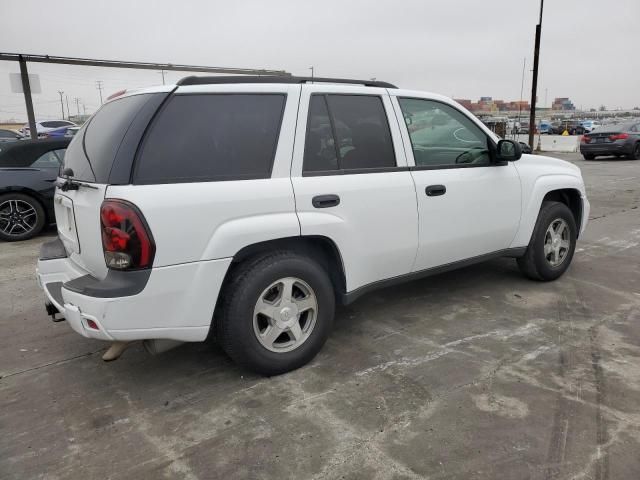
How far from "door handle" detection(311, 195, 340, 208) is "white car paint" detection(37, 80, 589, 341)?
3 cm

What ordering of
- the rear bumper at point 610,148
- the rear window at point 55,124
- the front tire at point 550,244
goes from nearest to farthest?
the front tire at point 550,244, the rear bumper at point 610,148, the rear window at point 55,124

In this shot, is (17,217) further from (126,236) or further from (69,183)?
(126,236)

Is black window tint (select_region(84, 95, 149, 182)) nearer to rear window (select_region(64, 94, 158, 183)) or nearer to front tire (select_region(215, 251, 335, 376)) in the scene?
rear window (select_region(64, 94, 158, 183))

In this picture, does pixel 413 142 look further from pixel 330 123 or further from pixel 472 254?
pixel 472 254

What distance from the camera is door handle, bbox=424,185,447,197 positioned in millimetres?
3670

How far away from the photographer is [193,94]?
2.85 meters

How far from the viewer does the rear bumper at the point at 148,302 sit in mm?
2572

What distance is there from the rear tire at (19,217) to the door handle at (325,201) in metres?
5.80

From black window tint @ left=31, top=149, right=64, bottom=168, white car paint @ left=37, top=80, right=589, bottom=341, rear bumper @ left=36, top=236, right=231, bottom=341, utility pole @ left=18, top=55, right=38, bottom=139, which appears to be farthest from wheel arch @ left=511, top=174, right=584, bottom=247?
utility pole @ left=18, top=55, right=38, bottom=139

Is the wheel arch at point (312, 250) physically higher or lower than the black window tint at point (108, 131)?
lower

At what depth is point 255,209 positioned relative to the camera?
2861mm

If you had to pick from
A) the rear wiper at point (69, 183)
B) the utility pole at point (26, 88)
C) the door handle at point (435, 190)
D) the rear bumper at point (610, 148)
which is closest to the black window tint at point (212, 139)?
the rear wiper at point (69, 183)

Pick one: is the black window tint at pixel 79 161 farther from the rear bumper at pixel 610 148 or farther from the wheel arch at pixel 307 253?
the rear bumper at pixel 610 148

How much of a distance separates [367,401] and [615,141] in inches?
734
